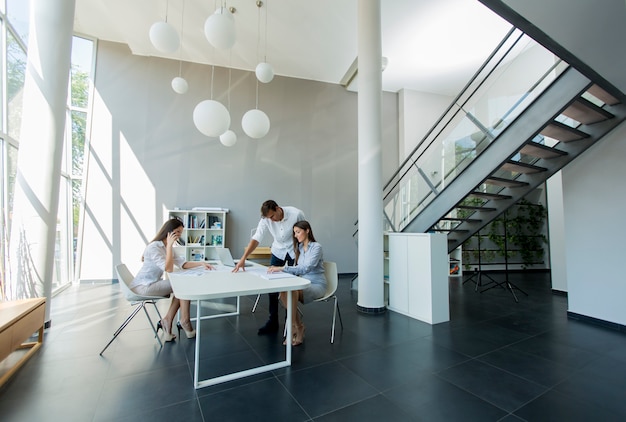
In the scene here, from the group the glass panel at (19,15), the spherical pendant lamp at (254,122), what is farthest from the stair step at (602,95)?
the glass panel at (19,15)

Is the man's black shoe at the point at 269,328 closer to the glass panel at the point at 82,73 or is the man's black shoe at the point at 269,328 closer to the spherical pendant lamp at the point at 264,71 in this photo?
the spherical pendant lamp at the point at 264,71

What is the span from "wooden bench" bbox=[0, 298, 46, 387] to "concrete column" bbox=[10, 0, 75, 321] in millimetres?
516

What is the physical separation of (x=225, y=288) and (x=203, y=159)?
540cm

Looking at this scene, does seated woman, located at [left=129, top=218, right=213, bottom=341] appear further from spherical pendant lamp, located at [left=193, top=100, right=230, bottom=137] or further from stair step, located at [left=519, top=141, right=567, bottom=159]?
stair step, located at [left=519, top=141, right=567, bottom=159]

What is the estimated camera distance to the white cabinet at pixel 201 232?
21.1 ft

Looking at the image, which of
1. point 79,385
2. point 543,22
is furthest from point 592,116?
point 79,385

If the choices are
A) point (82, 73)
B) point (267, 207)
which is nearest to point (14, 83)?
point (82, 73)

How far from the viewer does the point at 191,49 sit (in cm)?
643

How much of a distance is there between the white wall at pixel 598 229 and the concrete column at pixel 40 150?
675 centimetres

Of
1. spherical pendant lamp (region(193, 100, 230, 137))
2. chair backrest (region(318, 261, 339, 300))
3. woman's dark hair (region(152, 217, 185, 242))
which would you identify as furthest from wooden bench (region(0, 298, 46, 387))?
chair backrest (region(318, 261, 339, 300))

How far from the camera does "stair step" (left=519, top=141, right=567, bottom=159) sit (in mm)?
3714

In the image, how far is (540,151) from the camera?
155 inches

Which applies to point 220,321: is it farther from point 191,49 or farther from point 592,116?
point 191,49

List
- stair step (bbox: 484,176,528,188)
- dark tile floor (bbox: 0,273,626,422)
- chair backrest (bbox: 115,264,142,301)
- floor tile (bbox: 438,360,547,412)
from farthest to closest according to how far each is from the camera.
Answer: stair step (bbox: 484,176,528,188), chair backrest (bbox: 115,264,142,301), floor tile (bbox: 438,360,547,412), dark tile floor (bbox: 0,273,626,422)
